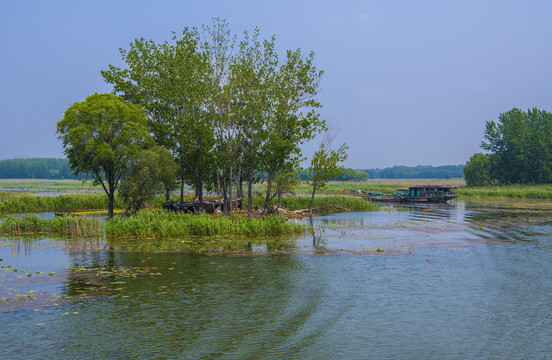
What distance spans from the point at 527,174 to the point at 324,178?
8830cm

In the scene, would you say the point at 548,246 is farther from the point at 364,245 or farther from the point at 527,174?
the point at 527,174

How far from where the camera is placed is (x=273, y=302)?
58.2ft

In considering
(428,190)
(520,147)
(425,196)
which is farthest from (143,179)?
(520,147)

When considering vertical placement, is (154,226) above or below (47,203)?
below

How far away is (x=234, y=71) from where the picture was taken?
44969 mm

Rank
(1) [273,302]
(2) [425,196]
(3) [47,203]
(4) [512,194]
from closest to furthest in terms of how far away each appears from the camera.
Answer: (1) [273,302]
(3) [47,203]
(2) [425,196]
(4) [512,194]

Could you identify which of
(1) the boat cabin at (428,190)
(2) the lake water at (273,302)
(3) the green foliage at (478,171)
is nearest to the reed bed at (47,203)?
(2) the lake water at (273,302)

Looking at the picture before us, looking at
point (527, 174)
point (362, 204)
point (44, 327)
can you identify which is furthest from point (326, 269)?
point (527, 174)

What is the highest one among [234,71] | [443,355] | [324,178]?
[234,71]

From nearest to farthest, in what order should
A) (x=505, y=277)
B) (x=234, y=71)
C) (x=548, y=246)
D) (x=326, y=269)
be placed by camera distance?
(x=505, y=277) < (x=326, y=269) < (x=548, y=246) < (x=234, y=71)

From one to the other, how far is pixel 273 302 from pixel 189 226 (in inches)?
753

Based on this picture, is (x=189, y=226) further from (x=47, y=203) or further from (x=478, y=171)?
(x=478, y=171)

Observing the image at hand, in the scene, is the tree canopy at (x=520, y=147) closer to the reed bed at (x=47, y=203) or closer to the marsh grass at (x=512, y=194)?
the marsh grass at (x=512, y=194)

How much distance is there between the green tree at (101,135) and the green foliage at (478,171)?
108630 mm
